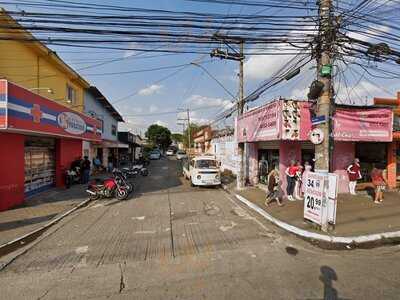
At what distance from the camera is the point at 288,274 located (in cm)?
488

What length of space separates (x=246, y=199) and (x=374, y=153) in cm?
654

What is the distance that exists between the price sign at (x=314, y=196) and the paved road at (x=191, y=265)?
0.93 meters

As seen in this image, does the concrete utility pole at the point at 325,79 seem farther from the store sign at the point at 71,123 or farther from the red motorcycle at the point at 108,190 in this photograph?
the store sign at the point at 71,123

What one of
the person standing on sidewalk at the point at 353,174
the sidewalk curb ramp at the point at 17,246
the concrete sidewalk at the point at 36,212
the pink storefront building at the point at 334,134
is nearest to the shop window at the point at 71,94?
the concrete sidewalk at the point at 36,212

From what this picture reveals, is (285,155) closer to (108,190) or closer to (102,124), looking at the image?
(108,190)

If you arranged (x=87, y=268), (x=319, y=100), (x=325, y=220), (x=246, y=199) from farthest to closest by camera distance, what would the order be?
(x=246, y=199) < (x=319, y=100) < (x=325, y=220) < (x=87, y=268)

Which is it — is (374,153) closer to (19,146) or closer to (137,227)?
(137,227)

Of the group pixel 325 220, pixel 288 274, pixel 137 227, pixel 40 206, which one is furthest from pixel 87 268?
pixel 40 206

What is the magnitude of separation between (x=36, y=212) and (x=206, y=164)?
9267 mm

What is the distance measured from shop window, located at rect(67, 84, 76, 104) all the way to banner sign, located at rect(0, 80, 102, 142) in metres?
4.12

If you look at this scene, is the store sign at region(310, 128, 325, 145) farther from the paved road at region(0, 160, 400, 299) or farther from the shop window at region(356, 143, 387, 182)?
the shop window at region(356, 143, 387, 182)

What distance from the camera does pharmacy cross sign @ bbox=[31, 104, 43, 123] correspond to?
32.5ft

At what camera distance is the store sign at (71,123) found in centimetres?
1271

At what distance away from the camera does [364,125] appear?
38.1 feet
